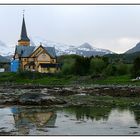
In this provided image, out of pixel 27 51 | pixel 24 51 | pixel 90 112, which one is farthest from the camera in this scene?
pixel 24 51

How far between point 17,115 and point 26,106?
20.3 feet

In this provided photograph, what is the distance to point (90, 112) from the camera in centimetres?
3303

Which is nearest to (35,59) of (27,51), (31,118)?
(27,51)

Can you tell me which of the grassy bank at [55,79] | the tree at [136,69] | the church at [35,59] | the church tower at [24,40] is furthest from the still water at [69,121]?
the church tower at [24,40]

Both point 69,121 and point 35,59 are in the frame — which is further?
point 35,59

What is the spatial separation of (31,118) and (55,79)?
6084 centimetres

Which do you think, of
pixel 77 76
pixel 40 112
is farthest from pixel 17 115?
pixel 77 76

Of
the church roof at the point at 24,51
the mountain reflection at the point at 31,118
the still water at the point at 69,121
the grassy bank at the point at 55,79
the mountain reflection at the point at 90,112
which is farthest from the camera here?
the church roof at the point at 24,51

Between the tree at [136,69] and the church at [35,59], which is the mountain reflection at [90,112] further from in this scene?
the church at [35,59]

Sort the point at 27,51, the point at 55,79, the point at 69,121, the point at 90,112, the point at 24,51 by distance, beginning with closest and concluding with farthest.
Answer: the point at 69,121 < the point at 90,112 < the point at 55,79 < the point at 27,51 < the point at 24,51

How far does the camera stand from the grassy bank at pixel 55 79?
81500mm

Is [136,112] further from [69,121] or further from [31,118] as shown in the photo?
[31,118]

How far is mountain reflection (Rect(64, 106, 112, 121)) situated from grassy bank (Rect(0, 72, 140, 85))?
133 ft
